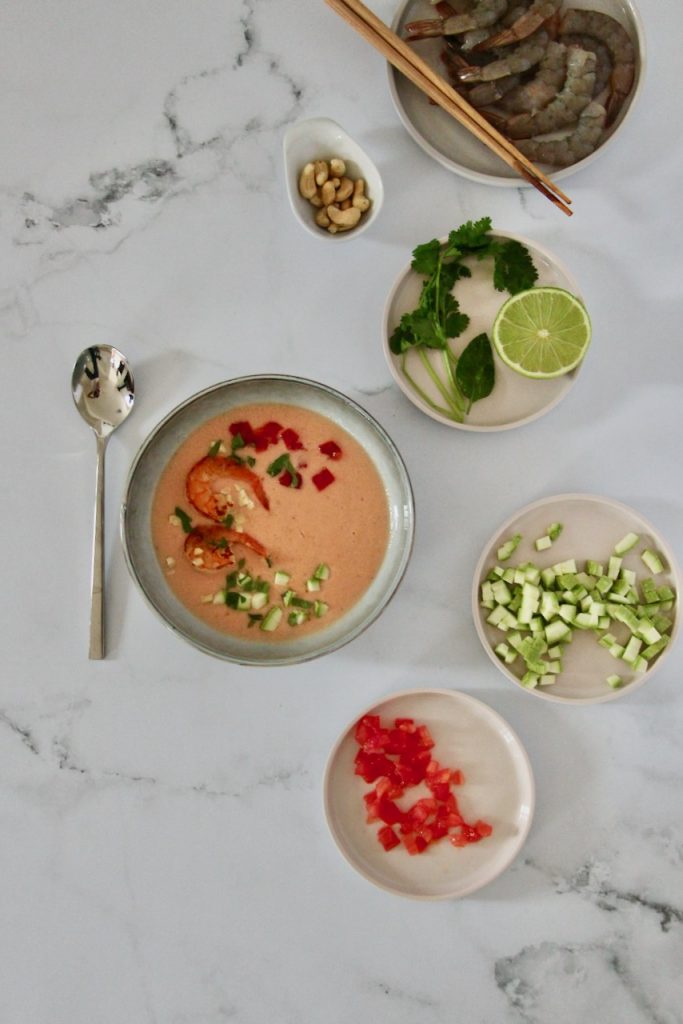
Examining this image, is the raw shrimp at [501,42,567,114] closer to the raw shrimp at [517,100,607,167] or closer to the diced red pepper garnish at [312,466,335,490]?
the raw shrimp at [517,100,607,167]

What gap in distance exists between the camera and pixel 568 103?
2.25 metres

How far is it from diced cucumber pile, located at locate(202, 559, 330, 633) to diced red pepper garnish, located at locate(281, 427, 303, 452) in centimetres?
29

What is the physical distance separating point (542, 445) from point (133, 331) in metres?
1.08

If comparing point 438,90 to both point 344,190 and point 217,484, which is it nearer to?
point 344,190

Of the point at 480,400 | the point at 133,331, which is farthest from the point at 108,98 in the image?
the point at 480,400

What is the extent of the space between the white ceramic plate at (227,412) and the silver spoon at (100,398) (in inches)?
5.7

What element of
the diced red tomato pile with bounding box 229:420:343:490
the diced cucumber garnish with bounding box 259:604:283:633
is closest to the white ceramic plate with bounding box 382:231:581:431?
the diced red tomato pile with bounding box 229:420:343:490

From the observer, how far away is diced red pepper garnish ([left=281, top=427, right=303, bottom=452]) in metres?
2.23

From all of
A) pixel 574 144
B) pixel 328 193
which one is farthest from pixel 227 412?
pixel 574 144

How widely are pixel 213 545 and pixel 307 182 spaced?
913mm

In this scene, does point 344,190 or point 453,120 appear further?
point 453,120

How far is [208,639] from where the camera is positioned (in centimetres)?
221

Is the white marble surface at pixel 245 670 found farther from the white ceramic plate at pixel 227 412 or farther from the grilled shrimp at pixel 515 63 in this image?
the grilled shrimp at pixel 515 63

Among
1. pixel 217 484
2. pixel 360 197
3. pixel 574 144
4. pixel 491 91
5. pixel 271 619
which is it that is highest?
pixel 491 91
